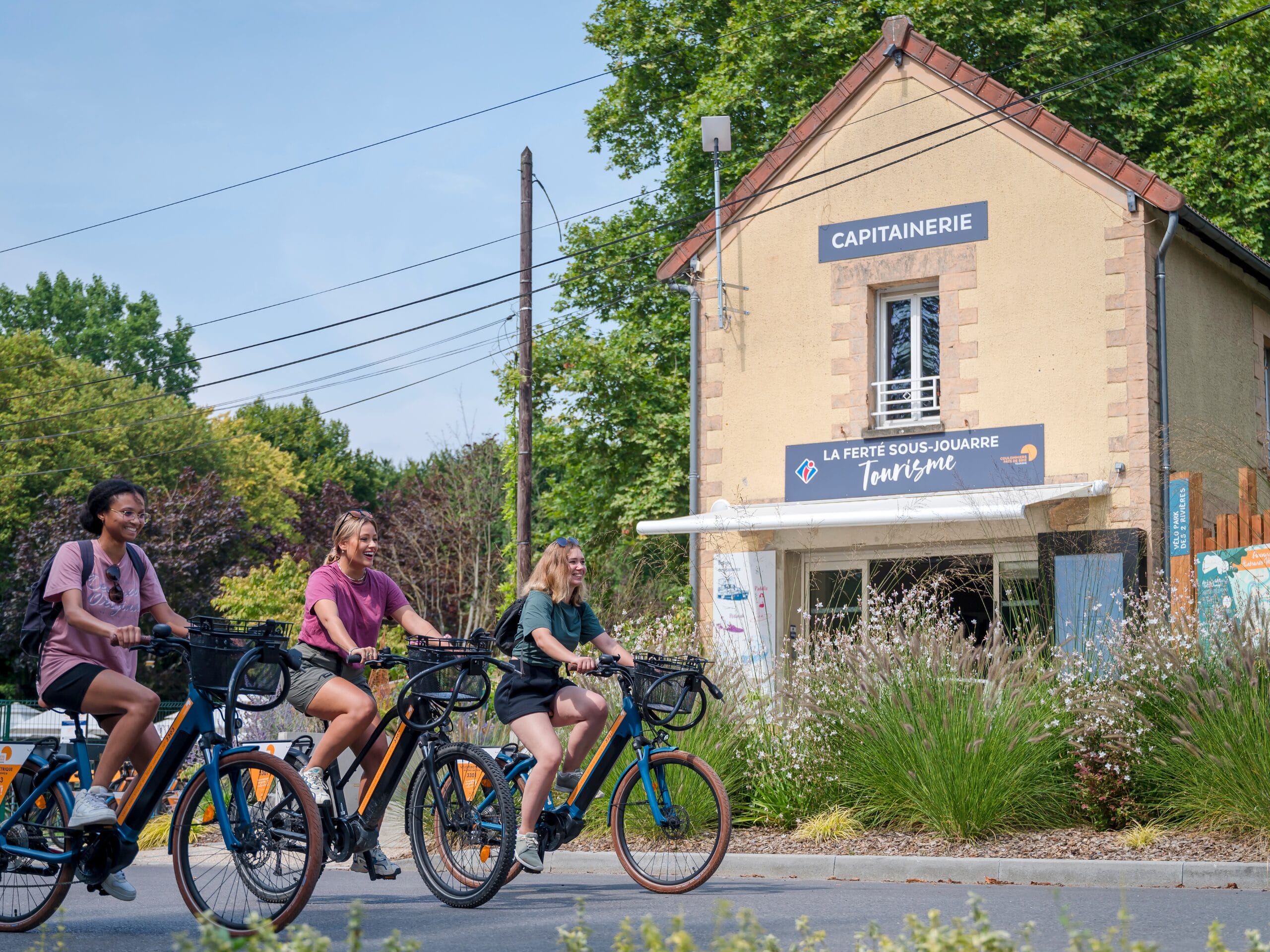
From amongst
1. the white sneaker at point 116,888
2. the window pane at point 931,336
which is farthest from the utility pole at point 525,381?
the white sneaker at point 116,888

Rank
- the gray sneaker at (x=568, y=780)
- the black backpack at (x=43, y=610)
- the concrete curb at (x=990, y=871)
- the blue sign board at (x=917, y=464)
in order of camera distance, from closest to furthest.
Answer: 1. the black backpack at (x=43, y=610)
2. the gray sneaker at (x=568, y=780)
3. the concrete curb at (x=990, y=871)
4. the blue sign board at (x=917, y=464)

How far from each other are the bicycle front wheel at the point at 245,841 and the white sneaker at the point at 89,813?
10.3 inches

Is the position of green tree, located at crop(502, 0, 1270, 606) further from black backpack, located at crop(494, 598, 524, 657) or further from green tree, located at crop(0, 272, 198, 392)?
green tree, located at crop(0, 272, 198, 392)

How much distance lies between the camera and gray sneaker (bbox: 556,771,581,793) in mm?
6923

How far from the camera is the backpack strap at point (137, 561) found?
6277 mm

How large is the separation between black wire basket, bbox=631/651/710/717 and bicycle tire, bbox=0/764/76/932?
2.50 meters

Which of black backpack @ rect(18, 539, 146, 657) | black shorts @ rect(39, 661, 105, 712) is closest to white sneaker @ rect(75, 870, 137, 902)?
black shorts @ rect(39, 661, 105, 712)

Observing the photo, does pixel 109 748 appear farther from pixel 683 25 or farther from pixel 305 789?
pixel 683 25

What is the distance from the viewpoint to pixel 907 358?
17.0 meters

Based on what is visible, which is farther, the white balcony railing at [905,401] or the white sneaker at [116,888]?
the white balcony railing at [905,401]

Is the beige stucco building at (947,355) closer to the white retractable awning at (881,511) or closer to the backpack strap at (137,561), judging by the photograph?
the white retractable awning at (881,511)

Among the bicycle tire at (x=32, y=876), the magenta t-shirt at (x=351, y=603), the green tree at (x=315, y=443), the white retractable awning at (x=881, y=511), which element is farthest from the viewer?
the green tree at (x=315, y=443)

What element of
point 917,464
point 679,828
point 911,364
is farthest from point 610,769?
point 911,364

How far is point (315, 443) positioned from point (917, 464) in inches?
1661
